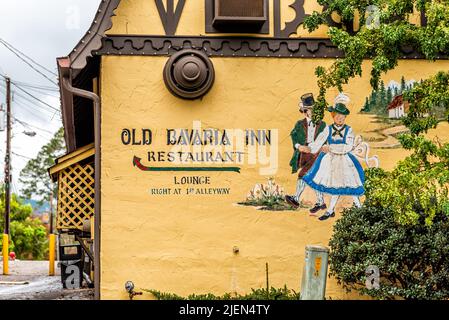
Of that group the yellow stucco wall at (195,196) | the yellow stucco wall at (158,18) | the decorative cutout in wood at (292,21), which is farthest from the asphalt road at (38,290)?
the decorative cutout in wood at (292,21)

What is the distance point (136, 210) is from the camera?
12812 millimetres

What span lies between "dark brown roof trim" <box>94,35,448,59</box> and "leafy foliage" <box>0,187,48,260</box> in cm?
3439

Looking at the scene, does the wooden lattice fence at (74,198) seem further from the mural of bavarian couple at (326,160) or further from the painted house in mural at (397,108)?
the painted house in mural at (397,108)

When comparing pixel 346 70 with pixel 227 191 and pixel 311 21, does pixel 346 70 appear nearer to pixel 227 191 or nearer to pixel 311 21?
pixel 311 21

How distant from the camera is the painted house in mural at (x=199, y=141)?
504 inches

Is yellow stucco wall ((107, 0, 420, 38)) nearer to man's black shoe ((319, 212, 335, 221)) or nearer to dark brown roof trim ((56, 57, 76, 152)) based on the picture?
dark brown roof trim ((56, 57, 76, 152))

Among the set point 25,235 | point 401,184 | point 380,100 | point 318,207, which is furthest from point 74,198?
point 25,235

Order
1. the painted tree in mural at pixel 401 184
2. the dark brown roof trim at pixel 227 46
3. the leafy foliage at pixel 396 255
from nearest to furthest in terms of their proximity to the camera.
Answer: the painted tree in mural at pixel 401 184, the leafy foliage at pixel 396 255, the dark brown roof trim at pixel 227 46

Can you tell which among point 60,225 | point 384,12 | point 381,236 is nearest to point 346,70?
point 384,12

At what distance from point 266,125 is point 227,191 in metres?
1.32

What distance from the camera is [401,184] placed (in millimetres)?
9727

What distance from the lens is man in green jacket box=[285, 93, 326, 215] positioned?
1312cm

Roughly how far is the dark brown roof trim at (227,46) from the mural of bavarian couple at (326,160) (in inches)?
31.3

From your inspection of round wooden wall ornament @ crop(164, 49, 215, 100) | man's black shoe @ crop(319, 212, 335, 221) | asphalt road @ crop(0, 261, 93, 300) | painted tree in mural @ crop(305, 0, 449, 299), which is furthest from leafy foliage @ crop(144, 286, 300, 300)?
round wooden wall ornament @ crop(164, 49, 215, 100)
